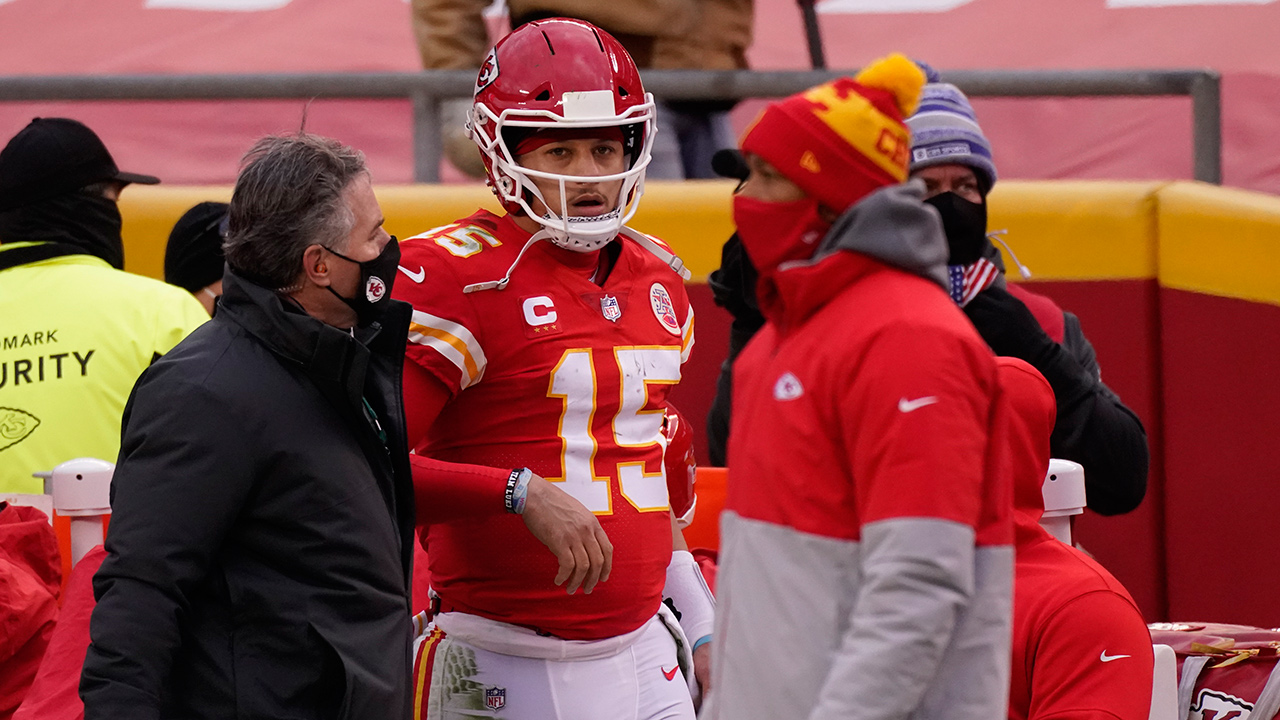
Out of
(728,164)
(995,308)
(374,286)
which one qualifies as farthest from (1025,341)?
(374,286)

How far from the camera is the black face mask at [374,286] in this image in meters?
2.82

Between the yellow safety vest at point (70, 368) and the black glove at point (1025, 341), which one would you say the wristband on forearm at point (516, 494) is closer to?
the black glove at point (1025, 341)

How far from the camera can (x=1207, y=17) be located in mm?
10172

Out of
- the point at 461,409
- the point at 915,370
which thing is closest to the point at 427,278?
the point at 461,409

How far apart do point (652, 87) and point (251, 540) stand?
3.21 meters

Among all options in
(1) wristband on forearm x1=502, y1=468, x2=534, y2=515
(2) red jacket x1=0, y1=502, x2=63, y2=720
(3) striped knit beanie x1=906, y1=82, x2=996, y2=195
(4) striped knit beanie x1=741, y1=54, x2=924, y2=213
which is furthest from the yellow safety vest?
(4) striped knit beanie x1=741, y1=54, x2=924, y2=213

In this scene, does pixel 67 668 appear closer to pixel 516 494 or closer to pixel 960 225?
pixel 516 494

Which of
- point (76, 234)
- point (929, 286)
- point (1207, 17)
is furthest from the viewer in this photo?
point (1207, 17)

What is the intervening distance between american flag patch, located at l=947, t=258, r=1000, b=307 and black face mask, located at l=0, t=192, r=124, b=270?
7.58 feet

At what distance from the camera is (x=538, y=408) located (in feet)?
10.2

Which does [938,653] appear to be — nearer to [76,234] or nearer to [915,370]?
[915,370]

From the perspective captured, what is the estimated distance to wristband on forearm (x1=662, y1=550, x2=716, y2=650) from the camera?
11.2 ft

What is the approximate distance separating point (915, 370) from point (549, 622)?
127cm

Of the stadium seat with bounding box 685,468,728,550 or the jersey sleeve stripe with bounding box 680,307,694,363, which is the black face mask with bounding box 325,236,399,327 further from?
the stadium seat with bounding box 685,468,728,550
